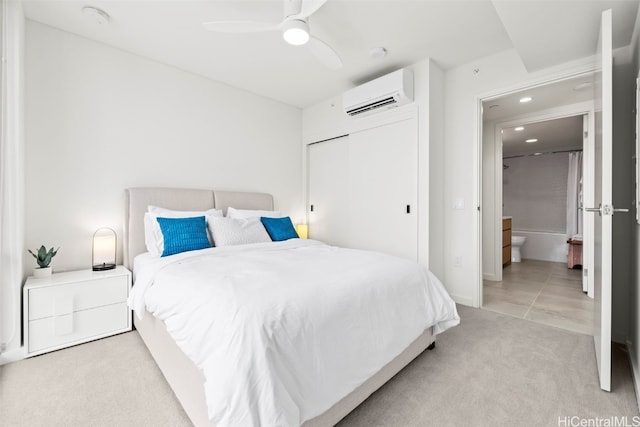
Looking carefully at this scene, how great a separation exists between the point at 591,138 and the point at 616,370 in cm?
258

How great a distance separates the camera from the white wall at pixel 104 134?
2379mm

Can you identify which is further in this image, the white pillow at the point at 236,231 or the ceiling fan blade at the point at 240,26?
the white pillow at the point at 236,231

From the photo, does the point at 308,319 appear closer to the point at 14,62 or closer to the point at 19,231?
the point at 19,231

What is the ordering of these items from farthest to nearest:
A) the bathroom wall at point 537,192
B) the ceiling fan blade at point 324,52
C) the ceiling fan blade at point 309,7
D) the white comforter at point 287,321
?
the bathroom wall at point 537,192, the ceiling fan blade at point 324,52, the ceiling fan blade at point 309,7, the white comforter at point 287,321

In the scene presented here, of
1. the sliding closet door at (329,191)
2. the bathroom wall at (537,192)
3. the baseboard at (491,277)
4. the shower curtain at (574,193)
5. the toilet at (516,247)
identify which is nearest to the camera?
the sliding closet door at (329,191)

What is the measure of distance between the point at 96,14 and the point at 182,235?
71.9 inches

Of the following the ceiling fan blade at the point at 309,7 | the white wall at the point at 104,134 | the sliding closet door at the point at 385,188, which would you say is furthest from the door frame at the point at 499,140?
the white wall at the point at 104,134

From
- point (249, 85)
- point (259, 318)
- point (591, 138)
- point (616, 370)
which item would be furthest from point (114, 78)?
point (591, 138)

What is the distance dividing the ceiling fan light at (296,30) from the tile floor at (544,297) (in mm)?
3007

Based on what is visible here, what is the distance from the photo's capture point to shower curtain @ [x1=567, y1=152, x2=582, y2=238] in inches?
215

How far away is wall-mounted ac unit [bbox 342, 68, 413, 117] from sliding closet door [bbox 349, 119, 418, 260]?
0.23m

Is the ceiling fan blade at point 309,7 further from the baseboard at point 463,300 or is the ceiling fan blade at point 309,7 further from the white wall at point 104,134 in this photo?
the baseboard at point 463,300

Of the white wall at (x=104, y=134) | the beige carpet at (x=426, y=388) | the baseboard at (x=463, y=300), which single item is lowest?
the beige carpet at (x=426, y=388)

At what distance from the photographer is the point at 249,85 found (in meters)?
3.57
